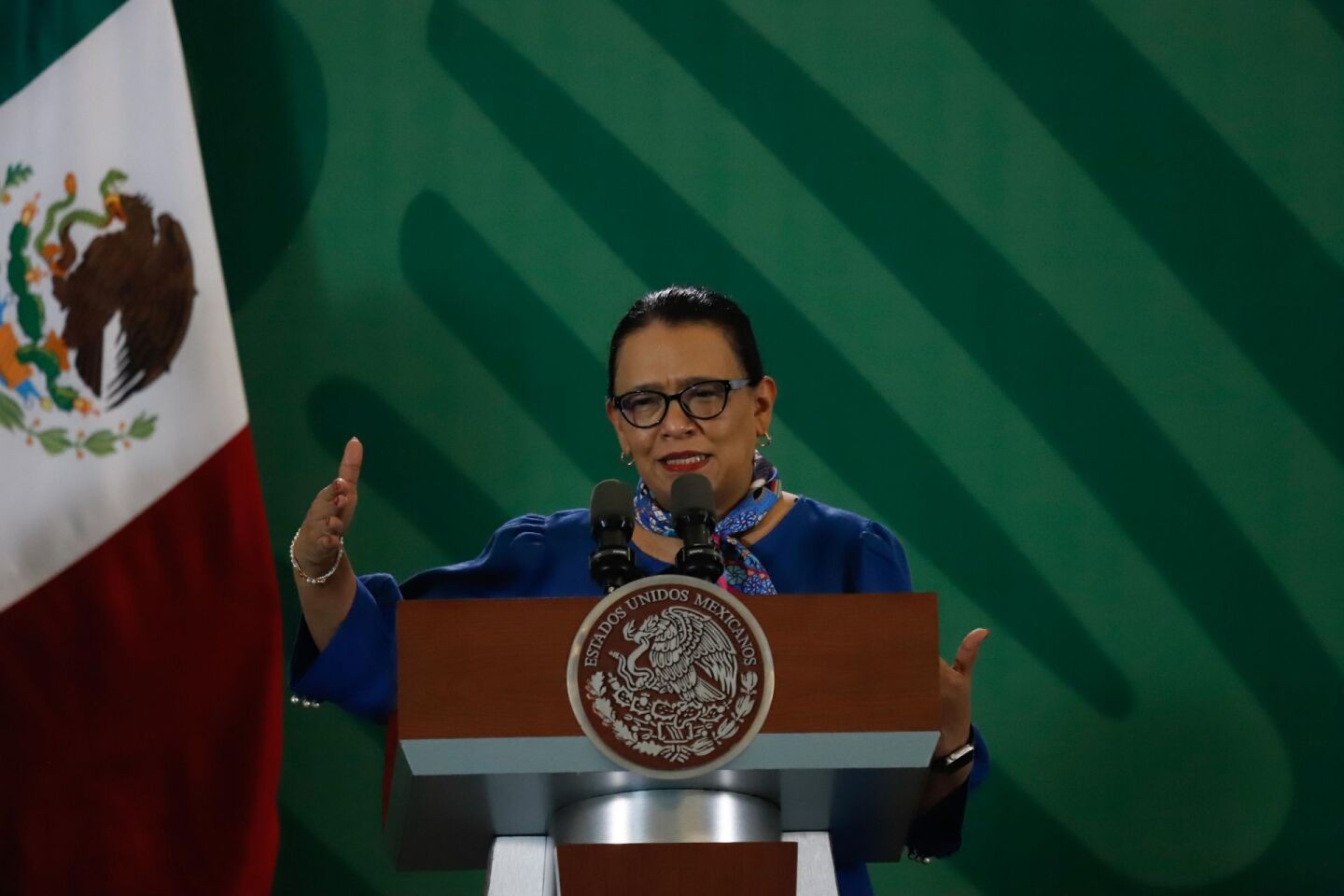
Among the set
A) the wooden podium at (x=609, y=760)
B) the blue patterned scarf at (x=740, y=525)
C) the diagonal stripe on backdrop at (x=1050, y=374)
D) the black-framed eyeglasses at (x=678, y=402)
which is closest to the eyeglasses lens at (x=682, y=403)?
the black-framed eyeglasses at (x=678, y=402)

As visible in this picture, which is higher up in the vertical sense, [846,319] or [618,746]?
[846,319]

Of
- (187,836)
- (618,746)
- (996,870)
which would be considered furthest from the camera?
(996,870)

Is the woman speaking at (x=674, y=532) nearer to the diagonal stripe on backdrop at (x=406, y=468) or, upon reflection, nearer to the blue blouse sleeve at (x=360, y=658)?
the blue blouse sleeve at (x=360, y=658)

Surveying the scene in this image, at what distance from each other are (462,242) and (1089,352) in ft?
4.29

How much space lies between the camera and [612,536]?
58.7 inches

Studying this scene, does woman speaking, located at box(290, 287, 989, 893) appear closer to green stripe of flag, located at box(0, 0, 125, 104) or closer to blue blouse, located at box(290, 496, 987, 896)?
blue blouse, located at box(290, 496, 987, 896)

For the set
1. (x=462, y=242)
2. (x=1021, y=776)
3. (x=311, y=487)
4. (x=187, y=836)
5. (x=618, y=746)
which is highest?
(x=462, y=242)

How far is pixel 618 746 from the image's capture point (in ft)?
4.38

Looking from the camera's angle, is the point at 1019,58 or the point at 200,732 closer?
the point at 200,732

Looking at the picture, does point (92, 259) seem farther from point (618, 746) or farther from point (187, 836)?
point (618, 746)

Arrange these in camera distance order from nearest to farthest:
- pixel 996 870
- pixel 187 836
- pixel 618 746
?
pixel 618 746
pixel 187 836
pixel 996 870

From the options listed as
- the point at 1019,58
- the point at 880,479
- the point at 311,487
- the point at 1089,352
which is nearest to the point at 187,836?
the point at 311,487

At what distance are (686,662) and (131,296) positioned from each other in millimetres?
1763

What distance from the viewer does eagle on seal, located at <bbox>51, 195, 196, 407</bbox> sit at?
2744 millimetres
